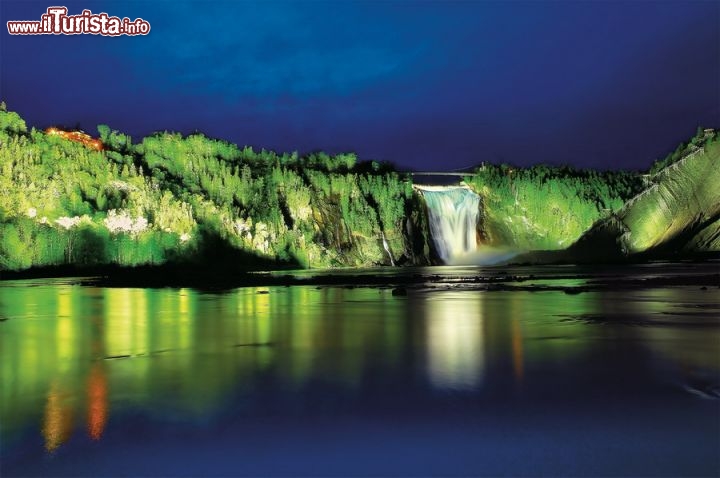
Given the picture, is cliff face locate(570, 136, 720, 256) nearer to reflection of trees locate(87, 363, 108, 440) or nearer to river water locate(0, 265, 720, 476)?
river water locate(0, 265, 720, 476)

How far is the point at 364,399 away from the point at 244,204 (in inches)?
3695

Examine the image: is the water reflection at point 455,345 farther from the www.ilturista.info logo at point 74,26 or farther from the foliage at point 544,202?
the foliage at point 544,202

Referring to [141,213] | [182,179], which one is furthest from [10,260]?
[182,179]

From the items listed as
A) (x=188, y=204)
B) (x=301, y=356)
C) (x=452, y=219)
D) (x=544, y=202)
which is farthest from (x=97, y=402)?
(x=544, y=202)

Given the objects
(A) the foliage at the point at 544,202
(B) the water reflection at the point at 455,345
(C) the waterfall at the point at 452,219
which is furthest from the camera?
(A) the foliage at the point at 544,202

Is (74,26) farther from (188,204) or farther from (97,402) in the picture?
(188,204)

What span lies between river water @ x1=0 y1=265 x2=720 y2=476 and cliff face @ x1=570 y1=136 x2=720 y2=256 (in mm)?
88373

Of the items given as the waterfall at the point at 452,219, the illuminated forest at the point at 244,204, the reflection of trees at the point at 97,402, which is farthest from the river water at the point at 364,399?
the waterfall at the point at 452,219

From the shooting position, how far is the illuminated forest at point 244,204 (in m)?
79.8

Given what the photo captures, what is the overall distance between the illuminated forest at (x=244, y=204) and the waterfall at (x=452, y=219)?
262 centimetres

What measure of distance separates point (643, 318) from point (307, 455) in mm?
16016

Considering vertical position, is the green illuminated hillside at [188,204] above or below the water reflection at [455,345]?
above

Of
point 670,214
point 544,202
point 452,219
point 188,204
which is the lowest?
point 670,214

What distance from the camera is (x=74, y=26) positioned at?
38.9 meters
